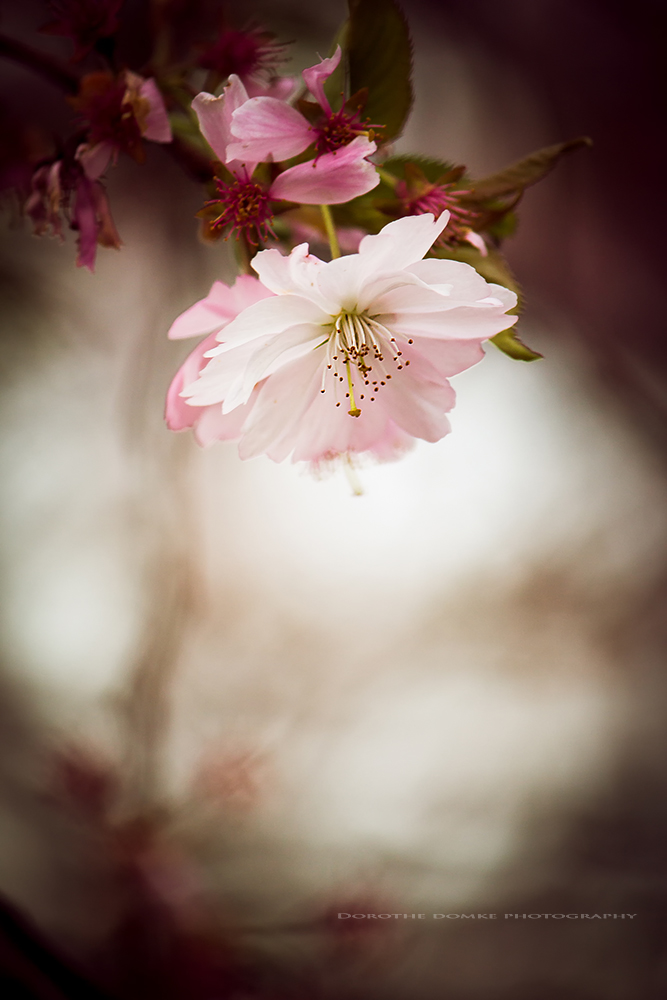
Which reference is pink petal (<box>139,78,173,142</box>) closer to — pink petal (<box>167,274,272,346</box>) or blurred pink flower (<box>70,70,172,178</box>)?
blurred pink flower (<box>70,70,172,178</box>)

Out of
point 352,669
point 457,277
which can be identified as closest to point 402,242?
point 457,277

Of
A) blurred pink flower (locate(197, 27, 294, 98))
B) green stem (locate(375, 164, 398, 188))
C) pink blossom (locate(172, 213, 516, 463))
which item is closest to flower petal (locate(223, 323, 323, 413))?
pink blossom (locate(172, 213, 516, 463))

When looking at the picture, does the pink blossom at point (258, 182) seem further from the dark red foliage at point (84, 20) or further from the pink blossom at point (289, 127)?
the dark red foliage at point (84, 20)

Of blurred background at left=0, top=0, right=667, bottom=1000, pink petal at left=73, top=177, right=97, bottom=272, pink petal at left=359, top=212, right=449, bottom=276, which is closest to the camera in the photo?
pink petal at left=359, top=212, right=449, bottom=276

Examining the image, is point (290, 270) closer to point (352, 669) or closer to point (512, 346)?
point (512, 346)

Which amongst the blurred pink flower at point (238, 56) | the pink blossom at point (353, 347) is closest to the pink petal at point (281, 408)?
the pink blossom at point (353, 347)

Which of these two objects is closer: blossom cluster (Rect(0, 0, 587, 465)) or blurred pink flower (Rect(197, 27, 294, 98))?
blossom cluster (Rect(0, 0, 587, 465))
